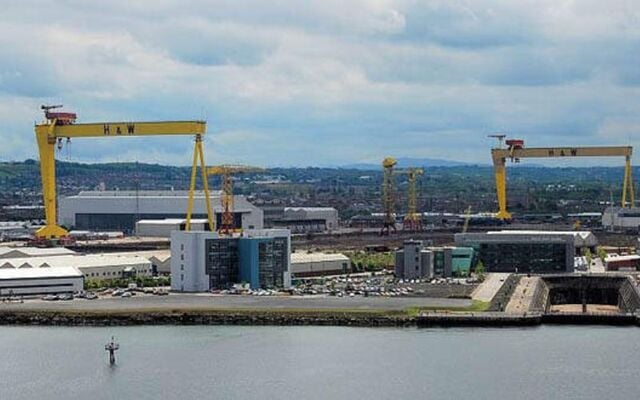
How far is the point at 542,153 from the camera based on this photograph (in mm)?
66062

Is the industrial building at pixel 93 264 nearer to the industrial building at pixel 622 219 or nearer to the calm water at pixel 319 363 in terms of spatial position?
the calm water at pixel 319 363

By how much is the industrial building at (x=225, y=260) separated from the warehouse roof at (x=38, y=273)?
8.95 feet

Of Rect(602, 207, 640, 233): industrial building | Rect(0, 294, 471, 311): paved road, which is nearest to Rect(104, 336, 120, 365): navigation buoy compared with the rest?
Rect(0, 294, 471, 311): paved road

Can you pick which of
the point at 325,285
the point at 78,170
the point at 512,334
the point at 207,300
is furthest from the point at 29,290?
the point at 78,170

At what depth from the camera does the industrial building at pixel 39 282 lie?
36.3 meters

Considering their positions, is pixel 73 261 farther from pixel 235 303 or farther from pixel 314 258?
pixel 235 303

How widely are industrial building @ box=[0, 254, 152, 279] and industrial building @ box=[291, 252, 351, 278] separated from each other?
4.42 meters

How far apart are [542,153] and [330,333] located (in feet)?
127

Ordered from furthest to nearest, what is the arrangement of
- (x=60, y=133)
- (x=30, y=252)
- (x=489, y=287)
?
(x=60, y=133), (x=30, y=252), (x=489, y=287)

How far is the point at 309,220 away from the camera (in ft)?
245

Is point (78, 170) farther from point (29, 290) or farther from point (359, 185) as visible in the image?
point (29, 290)

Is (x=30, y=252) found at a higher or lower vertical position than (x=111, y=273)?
higher

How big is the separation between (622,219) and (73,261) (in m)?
34.9

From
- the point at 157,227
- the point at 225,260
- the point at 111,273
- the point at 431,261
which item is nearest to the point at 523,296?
the point at 431,261
